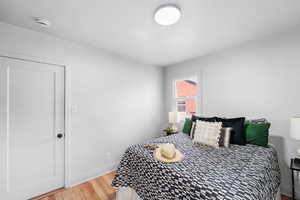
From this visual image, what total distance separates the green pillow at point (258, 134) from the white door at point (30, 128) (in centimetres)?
292

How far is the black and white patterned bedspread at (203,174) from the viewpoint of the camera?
0.97 m

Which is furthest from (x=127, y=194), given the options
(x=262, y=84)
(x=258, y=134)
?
(x=262, y=84)

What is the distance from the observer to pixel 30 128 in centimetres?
188

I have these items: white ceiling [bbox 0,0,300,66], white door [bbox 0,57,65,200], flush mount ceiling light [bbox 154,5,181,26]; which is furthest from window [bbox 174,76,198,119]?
white door [bbox 0,57,65,200]

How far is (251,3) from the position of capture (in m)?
1.44

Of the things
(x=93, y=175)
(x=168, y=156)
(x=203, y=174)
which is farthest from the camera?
(x=93, y=175)

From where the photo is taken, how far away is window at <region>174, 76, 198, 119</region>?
10.5 ft

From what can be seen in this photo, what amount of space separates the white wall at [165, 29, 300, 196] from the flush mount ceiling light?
1.59m

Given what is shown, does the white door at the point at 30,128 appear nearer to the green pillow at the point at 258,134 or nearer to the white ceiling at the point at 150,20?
the white ceiling at the point at 150,20

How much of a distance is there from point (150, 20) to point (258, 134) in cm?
220

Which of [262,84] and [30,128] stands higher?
[262,84]

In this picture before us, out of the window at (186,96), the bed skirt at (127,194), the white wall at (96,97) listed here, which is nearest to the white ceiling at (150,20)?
the white wall at (96,97)

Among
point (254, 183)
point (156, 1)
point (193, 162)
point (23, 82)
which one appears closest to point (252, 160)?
point (254, 183)

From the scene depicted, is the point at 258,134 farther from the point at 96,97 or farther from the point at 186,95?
the point at 96,97
